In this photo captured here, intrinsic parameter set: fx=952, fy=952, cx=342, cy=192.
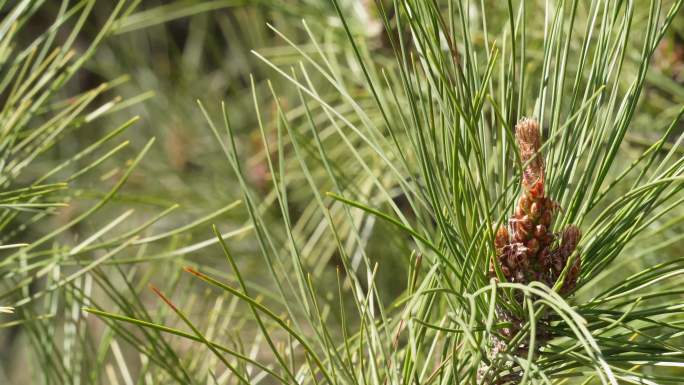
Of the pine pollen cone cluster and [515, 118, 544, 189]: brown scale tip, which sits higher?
[515, 118, 544, 189]: brown scale tip

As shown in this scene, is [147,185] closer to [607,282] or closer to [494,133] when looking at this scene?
[607,282]

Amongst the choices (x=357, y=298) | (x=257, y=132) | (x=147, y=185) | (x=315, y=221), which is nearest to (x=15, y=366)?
(x=147, y=185)

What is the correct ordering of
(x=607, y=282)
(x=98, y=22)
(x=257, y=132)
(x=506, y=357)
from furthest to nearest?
(x=98, y=22) < (x=257, y=132) < (x=607, y=282) < (x=506, y=357)

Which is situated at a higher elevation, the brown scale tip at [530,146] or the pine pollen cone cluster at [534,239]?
the brown scale tip at [530,146]

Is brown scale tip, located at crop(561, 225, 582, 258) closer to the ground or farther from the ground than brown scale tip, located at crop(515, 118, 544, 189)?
closer to the ground

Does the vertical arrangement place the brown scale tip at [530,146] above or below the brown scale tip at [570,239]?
above
